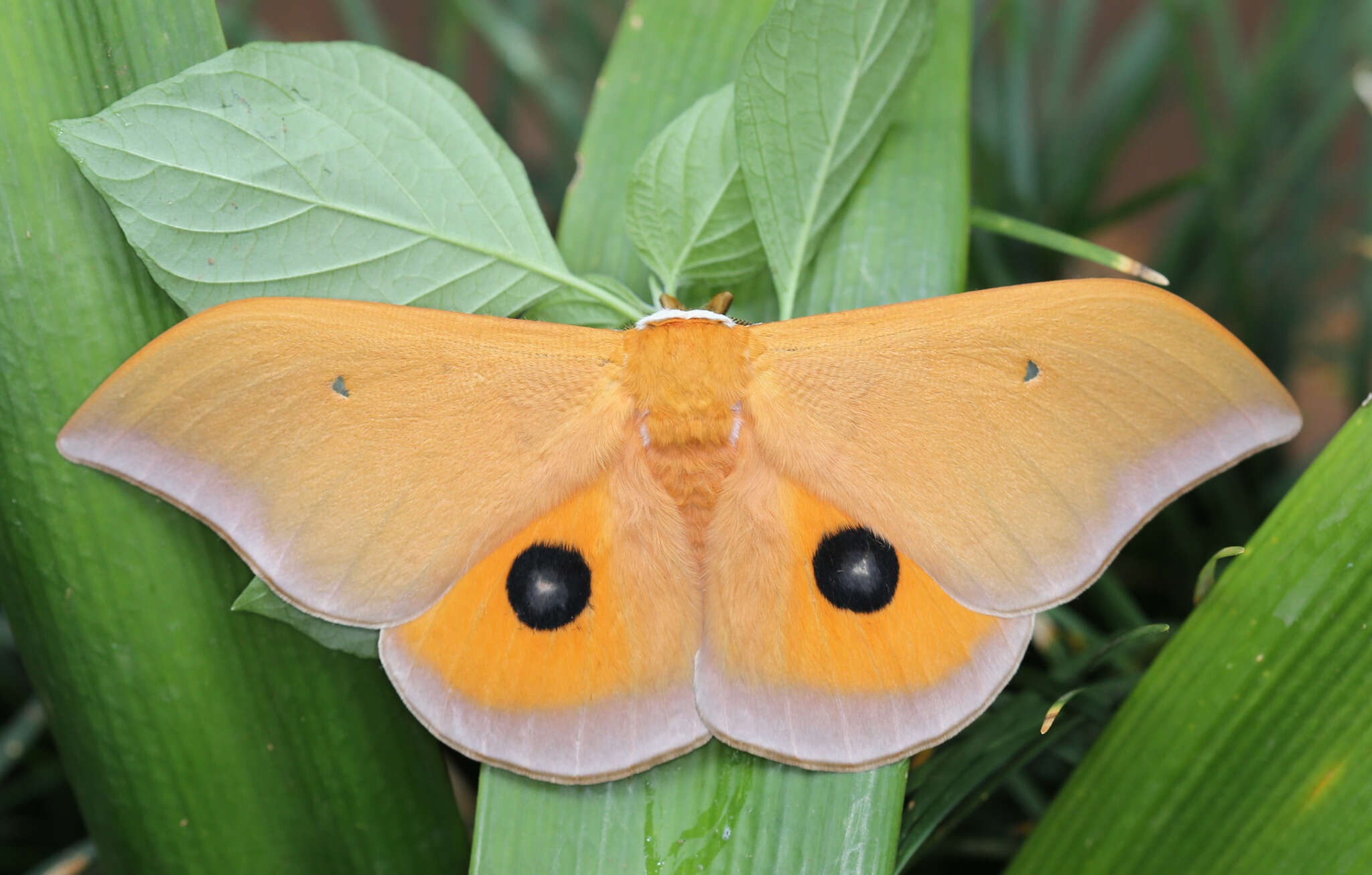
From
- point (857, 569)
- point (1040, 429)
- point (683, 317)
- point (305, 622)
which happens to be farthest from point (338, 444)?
point (1040, 429)

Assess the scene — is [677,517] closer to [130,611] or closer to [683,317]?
[683,317]

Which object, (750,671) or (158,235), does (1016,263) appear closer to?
(750,671)

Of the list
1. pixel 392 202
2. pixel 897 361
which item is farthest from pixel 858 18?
pixel 392 202

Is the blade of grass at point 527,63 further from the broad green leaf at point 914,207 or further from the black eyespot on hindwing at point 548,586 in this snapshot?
the black eyespot on hindwing at point 548,586

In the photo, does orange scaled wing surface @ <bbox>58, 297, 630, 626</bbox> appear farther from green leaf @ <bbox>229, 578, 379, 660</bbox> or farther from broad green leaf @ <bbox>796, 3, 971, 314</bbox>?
broad green leaf @ <bbox>796, 3, 971, 314</bbox>

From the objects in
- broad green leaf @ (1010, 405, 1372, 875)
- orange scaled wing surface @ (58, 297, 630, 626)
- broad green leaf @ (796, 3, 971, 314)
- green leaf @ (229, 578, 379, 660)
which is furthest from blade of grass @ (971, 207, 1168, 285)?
green leaf @ (229, 578, 379, 660)
